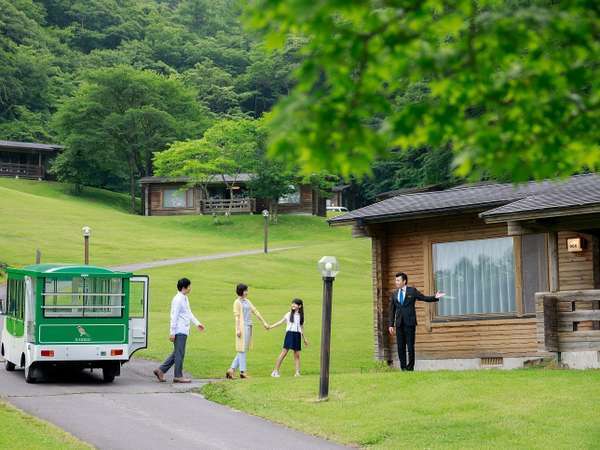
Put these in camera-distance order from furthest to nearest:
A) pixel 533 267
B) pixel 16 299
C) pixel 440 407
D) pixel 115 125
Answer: pixel 115 125 → pixel 533 267 → pixel 16 299 → pixel 440 407

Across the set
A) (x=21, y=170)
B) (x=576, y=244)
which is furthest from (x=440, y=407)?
(x=21, y=170)

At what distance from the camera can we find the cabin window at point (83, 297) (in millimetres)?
18016

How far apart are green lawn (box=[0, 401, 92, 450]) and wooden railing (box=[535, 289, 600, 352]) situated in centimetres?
895

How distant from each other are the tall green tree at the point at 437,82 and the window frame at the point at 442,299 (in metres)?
13.7

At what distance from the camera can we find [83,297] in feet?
60.1

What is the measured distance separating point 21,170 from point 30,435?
7742 cm

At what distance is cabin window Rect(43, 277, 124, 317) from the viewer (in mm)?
18016

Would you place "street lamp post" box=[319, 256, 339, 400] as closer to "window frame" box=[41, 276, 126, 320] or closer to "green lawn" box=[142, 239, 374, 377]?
"window frame" box=[41, 276, 126, 320]

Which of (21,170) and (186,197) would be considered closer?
(186,197)

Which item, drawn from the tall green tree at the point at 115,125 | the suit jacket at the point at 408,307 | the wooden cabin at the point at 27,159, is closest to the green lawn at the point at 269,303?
the suit jacket at the point at 408,307

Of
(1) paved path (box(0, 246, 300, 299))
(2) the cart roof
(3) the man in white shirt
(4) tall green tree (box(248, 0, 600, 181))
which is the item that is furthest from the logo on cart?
(1) paved path (box(0, 246, 300, 299))

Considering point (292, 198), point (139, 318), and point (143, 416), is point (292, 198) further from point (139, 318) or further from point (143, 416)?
point (143, 416)

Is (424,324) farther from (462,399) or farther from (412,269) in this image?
(462,399)

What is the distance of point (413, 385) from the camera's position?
51.9 ft
